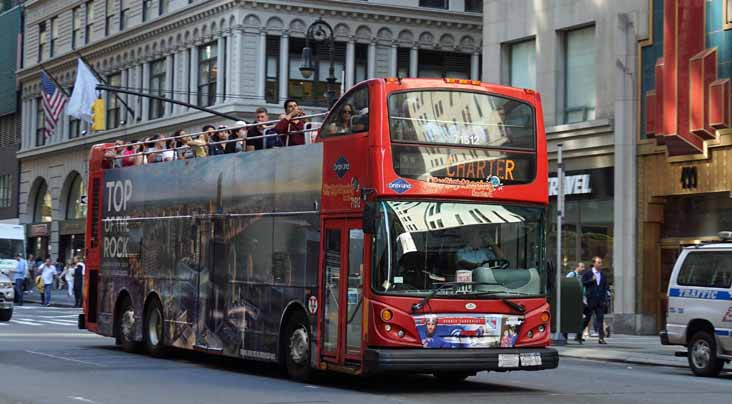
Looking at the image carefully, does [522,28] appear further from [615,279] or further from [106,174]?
[106,174]

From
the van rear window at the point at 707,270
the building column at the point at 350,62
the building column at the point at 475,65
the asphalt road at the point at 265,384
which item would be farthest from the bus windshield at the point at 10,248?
the van rear window at the point at 707,270

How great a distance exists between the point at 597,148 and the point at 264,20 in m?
19.9

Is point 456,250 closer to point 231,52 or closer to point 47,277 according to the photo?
point 231,52

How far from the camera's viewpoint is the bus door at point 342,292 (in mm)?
15812

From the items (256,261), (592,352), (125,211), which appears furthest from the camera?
(592,352)

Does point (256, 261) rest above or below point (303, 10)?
below

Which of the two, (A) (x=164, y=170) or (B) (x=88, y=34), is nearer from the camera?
(A) (x=164, y=170)

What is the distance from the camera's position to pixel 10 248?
1654 inches

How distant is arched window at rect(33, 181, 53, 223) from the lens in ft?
222

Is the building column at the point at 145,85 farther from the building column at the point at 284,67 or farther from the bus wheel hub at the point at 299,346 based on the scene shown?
the bus wheel hub at the point at 299,346

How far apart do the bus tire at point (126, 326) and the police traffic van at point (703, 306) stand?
886 cm

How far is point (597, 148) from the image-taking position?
33.2m

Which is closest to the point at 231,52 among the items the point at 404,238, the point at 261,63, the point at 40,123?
the point at 261,63

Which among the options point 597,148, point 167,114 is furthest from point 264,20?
point 597,148
